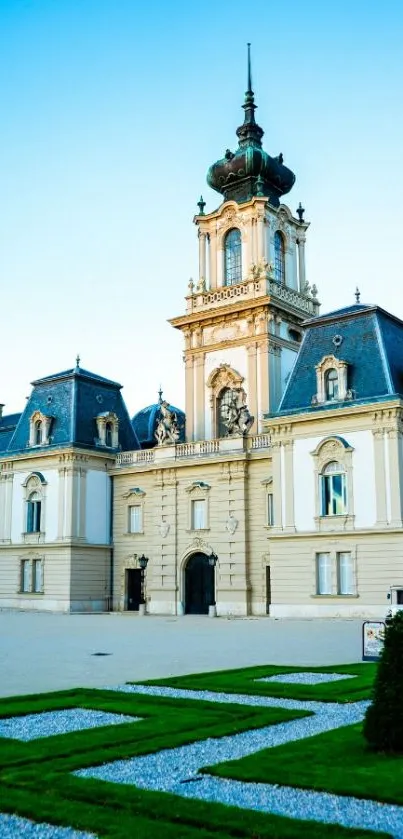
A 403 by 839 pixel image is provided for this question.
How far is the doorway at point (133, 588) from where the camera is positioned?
181 ft

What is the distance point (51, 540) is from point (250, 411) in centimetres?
1488

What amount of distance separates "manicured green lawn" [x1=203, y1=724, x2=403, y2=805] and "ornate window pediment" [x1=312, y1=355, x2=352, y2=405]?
3399 centimetres

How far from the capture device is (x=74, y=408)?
5669cm

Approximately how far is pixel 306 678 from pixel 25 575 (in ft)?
140

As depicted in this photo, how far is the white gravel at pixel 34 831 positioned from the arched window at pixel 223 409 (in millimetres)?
47522

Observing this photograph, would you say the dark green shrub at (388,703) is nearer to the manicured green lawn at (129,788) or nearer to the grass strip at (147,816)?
the manicured green lawn at (129,788)

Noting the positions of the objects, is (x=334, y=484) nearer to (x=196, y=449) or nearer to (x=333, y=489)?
(x=333, y=489)

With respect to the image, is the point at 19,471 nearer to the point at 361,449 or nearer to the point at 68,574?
the point at 68,574

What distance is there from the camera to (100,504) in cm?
5656

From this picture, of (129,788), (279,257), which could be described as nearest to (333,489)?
(279,257)

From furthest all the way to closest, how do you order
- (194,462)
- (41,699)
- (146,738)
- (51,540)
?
(51,540) → (194,462) → (41,699) → (146,738)

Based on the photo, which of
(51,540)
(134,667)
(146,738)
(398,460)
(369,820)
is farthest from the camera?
(51,540)

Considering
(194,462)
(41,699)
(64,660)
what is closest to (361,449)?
(194,462)

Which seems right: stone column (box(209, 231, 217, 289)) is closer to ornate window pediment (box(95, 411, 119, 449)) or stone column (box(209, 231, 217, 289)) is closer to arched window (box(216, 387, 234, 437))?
arched window (box(216, 387, 234, 437))
